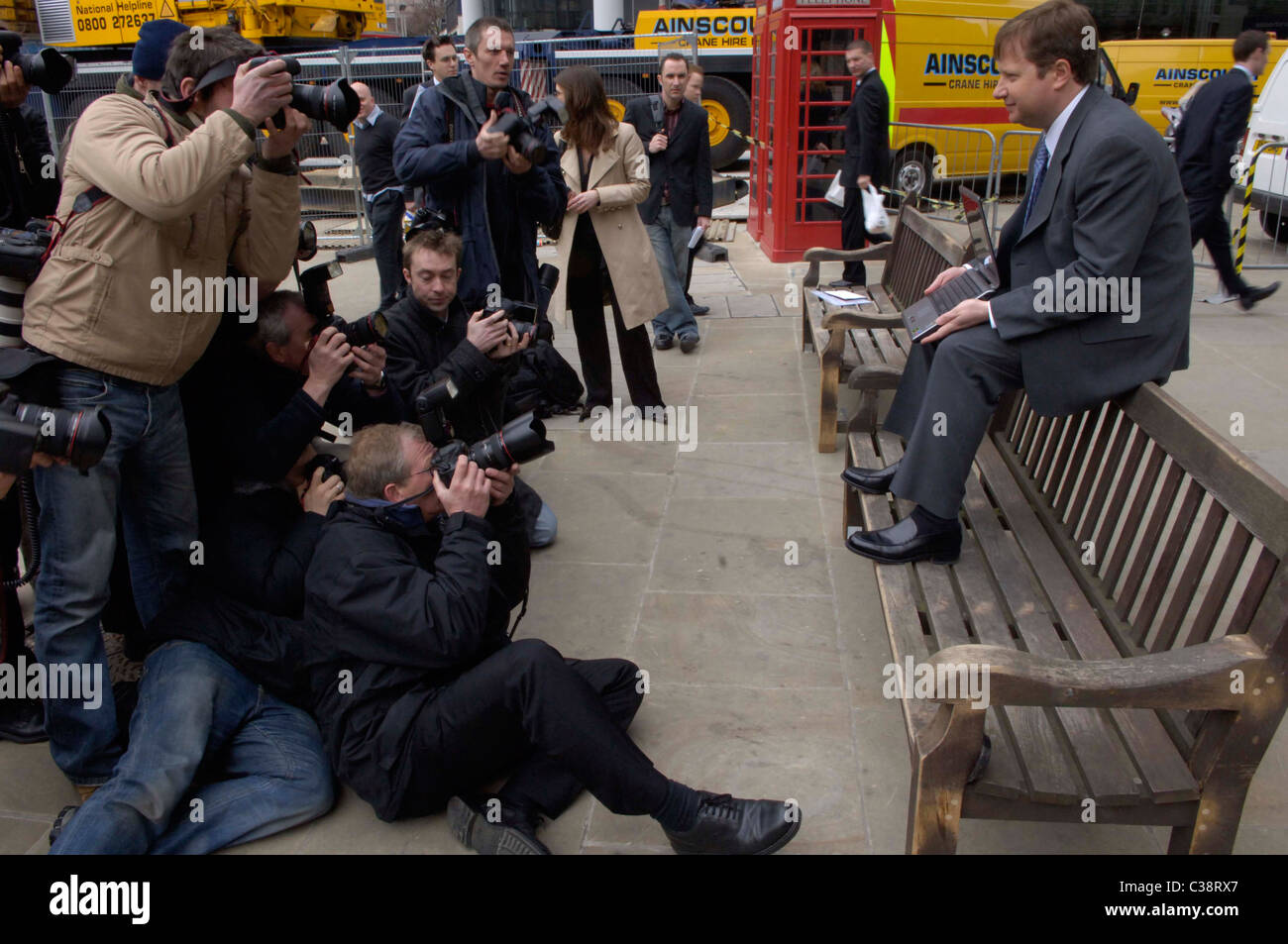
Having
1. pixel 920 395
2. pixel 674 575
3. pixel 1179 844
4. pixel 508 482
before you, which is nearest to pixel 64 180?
pixel 508 482

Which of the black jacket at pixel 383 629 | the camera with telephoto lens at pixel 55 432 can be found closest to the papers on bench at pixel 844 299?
the black jacket at pixel 383 629

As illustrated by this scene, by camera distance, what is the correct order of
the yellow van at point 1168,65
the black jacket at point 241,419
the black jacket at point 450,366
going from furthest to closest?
the yellow van at point 1168,65
the black jacket at point 450,366
the black jacket at point 241,419

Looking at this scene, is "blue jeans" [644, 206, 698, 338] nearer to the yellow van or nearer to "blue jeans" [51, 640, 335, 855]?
"blue jeans" [51, 640, 335, 855]

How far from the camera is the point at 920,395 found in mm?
3371

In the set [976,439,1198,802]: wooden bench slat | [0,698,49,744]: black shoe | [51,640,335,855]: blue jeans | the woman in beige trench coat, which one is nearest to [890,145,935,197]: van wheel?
the woman in beige trench coat

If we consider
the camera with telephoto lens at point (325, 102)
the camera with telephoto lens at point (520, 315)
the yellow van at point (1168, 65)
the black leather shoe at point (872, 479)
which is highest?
the yellow van at point (1168, 65)

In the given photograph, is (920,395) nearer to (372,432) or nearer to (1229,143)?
(372,432)

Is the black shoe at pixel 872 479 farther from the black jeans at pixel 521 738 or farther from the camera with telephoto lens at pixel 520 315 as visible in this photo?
the black jeans at pixel 521 738

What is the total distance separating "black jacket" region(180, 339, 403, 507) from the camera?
9.66ft

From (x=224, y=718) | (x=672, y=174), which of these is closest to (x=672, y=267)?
(x=672, y=174)

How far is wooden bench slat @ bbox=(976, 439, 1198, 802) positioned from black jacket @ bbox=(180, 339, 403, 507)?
2.10 meters

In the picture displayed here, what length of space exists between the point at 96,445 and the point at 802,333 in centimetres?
468

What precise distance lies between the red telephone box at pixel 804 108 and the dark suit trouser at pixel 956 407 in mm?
6525

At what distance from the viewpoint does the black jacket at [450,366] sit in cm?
328
